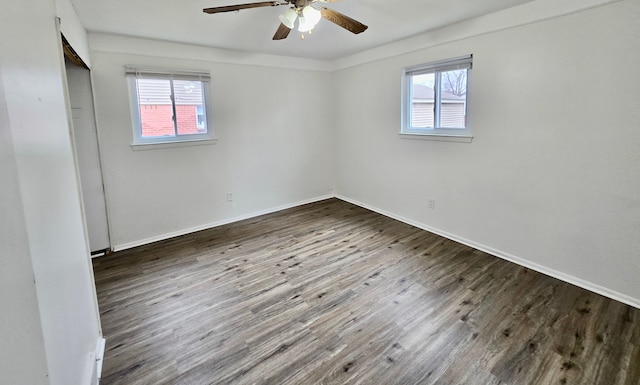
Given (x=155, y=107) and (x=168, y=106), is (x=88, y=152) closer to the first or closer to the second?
(x=155, y=107)

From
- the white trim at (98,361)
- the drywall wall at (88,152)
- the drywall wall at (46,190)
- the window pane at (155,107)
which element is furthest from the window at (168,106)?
the white trim at (98,361)

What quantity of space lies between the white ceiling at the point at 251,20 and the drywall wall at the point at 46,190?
1.06 meters

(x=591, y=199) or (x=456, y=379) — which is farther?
(x=591, y=199)

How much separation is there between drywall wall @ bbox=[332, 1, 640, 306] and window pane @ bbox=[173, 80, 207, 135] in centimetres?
257

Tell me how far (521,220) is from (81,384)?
11.2 ft

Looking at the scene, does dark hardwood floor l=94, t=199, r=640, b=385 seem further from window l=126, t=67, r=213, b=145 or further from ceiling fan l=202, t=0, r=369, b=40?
ceiling fan l=202, t=0, r=369, b=40

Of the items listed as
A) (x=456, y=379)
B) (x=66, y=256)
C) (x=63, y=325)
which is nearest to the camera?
(x=63, y=325)

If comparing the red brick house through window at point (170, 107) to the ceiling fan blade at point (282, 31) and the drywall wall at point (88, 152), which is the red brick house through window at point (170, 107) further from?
the ceiling fan blade at point (282, 31)

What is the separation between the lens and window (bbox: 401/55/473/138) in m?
3.28

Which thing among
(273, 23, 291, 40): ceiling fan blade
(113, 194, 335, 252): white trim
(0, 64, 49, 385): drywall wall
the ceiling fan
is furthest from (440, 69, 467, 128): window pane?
(0, 64, 49, 385): drywall wall

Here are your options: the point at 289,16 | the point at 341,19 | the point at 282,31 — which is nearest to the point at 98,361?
the point at 289,16

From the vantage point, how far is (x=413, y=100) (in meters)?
3.88

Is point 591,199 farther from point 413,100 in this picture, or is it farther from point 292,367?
point 292,367

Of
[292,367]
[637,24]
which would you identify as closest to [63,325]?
[292,367]
